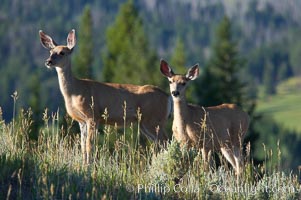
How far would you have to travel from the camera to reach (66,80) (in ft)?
49.0

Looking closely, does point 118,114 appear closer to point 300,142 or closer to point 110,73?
point 110,73

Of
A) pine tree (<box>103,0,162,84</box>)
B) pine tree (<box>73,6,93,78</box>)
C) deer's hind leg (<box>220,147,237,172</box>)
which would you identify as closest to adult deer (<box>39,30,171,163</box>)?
deer's hind leg (<box>220,147,237,172</box>)

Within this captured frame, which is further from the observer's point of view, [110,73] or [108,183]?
[110,73]

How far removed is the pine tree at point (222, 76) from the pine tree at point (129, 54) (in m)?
3.11

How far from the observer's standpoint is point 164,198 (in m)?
9.54

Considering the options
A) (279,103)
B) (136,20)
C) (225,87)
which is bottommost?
(225,87)

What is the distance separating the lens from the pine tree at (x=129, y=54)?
2186 inches

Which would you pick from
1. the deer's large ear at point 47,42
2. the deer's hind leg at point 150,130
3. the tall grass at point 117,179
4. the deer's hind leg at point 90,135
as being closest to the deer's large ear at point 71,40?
the deer's large ear at point 47,42

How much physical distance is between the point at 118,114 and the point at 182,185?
502 cm

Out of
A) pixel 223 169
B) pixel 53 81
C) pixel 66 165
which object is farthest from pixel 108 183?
pixel 53 81

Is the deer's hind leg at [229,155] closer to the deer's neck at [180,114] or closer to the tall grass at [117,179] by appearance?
the deer's neck at [180,114]

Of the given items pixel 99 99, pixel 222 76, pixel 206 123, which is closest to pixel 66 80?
pixel 99 99

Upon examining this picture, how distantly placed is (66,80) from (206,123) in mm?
2321

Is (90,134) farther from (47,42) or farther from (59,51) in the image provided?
(47,42)
